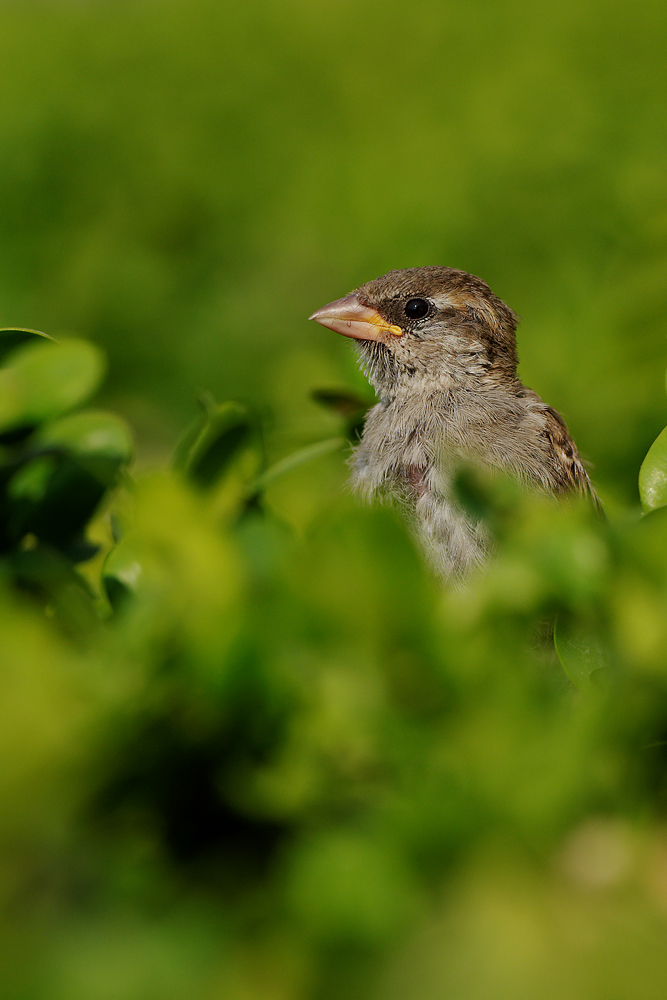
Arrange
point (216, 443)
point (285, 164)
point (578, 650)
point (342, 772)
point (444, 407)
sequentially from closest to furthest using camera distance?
point (342, 772) < point (578, 650) < point (216, 443) < point (444, 407) < point (285, 164)

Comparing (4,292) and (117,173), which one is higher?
(117,173)

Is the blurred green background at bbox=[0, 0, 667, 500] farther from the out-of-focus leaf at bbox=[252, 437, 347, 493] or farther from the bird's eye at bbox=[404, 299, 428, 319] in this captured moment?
the out-of-focus leaf at bbox=[252, 437, 347, 493]

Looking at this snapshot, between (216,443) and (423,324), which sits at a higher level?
(216,443)

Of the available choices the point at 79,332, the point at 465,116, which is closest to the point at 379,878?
the point at 79,332

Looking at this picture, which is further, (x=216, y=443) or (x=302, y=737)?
(x=216, y=443)

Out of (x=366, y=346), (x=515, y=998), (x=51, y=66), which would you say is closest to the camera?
(x=515, y=998)

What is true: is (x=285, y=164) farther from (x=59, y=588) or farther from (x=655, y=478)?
(x=59, y=588)

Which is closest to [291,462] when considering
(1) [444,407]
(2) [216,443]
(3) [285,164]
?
(2) [216,443]

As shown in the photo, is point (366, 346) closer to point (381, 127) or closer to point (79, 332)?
point (79, 332)
